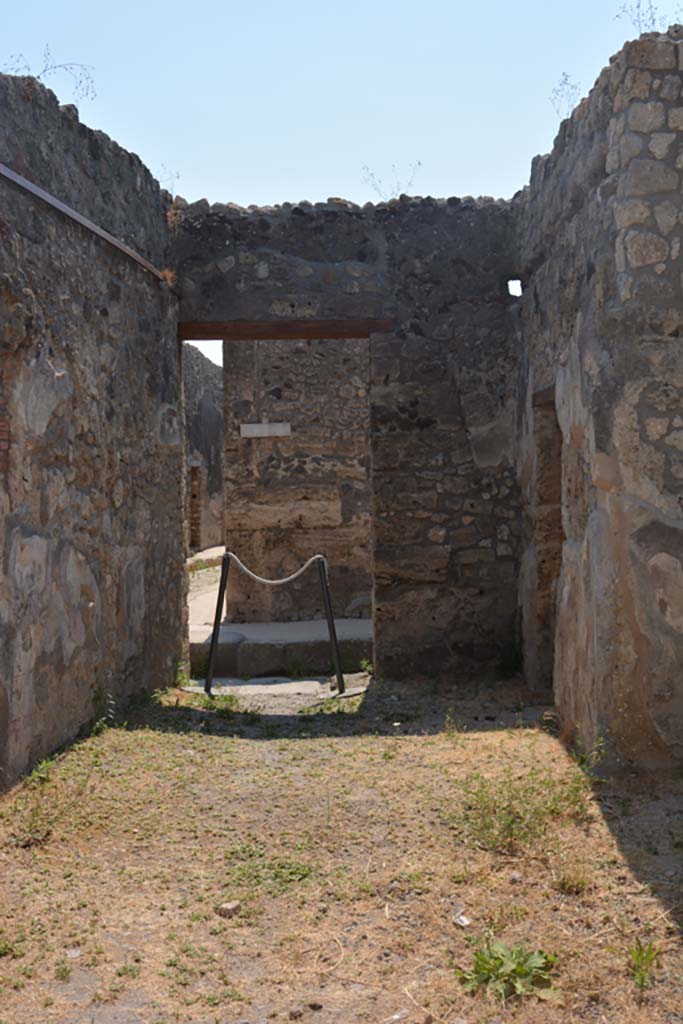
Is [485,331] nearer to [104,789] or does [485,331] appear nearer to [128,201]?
[128,201]

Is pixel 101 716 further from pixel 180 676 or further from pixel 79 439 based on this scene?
pixel 79 439

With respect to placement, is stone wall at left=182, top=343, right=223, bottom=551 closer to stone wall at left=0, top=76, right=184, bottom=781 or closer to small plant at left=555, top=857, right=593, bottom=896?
stone wall at left=0, top=76, right=184, bottom=781

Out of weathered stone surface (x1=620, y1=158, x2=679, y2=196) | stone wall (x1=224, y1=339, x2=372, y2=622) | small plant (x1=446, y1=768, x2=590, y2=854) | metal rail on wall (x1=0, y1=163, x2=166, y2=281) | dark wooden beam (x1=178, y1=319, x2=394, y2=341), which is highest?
metal rail on wall (x1=0, y1=163, x2=166, y2=281)

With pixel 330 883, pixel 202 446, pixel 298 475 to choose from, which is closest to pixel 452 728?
pixel 330 883

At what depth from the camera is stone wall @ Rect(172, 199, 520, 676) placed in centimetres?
676

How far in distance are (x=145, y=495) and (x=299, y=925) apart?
3479 millimetres

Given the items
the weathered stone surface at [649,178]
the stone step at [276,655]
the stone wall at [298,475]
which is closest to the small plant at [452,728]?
the weathered stone surface at [649,178]

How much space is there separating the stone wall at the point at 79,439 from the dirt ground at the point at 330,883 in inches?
21.8

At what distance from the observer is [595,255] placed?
4469 mm

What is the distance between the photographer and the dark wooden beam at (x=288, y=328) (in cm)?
679

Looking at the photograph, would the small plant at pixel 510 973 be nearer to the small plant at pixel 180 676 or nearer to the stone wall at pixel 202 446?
the small plant at pixel 180 676

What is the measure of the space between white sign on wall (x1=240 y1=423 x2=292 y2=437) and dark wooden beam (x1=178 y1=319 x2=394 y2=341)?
3758mm

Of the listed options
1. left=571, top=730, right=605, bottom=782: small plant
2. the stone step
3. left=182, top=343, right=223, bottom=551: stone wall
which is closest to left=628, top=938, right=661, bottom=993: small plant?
left=571, top=730, right=605, bottom=782: small plant

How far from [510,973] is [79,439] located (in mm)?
3463
